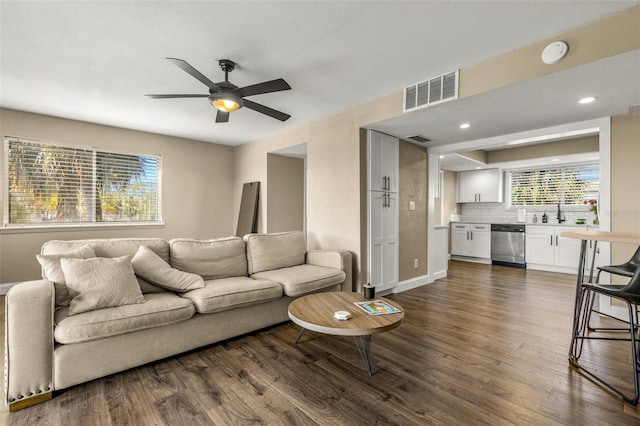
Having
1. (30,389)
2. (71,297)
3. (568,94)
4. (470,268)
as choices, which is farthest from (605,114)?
(30,389)

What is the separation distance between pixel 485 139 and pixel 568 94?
1548 millimetres

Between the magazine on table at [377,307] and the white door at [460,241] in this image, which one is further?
the white door at [460,241]

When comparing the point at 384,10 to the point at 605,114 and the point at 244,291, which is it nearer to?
the point at 244,291

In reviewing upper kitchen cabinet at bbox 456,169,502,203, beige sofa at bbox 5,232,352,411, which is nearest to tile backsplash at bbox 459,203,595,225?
upper kitchen cabinet at bbox 456,169,502,203

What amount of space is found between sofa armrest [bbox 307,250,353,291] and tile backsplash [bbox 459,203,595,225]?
16.5 ft

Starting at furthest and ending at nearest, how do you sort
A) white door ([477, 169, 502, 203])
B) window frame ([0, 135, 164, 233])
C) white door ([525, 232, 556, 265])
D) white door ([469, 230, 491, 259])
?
white door ([477, 169, 502, 203]) < white door ([469, 230, 491, 259]) < white door ([525, 232, 556, 265]) < window frame ([0, 135, 164, 233])

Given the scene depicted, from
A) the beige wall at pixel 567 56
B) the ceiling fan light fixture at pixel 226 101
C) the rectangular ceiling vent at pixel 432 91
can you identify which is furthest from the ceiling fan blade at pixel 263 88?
the beige wall at pixel 567 56

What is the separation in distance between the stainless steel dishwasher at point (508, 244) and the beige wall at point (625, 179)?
3.03 meters

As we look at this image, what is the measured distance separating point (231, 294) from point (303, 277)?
83cm

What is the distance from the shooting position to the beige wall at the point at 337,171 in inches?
151

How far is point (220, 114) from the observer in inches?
122

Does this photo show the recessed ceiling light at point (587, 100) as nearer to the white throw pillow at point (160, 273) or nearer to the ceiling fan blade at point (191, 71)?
the ceiling fan blade at point (191, 71)

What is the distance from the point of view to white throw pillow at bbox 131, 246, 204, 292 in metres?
2.53

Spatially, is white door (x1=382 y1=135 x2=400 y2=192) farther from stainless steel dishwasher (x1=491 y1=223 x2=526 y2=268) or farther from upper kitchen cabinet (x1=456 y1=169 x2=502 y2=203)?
upper kitchen cabinet (x1=456 y1=169 x2=502 y2=203)
